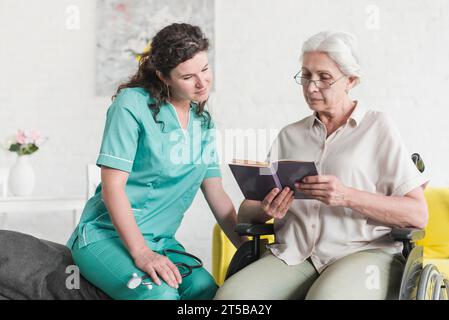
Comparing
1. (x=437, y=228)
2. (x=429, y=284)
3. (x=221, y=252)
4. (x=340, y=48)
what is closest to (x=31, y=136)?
(x=221, y=252)

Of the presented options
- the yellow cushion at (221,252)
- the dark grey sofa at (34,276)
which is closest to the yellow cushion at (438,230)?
the yellow cushion at (221,252)

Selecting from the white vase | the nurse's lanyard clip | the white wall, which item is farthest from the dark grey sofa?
the white wall

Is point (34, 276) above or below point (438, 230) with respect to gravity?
above

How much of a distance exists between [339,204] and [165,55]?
25.6 inches

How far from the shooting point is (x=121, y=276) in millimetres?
1792

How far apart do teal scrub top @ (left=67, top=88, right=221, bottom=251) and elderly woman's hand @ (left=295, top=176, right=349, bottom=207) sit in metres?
0.39

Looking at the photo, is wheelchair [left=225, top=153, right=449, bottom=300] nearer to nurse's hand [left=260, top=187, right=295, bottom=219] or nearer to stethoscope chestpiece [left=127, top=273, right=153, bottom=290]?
nurse's hand [left=260, top=187, right=295, bottom=219]

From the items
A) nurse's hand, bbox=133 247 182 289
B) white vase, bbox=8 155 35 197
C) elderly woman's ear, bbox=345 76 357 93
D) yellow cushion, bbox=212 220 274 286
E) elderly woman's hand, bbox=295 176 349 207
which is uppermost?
elderly woman's ear, bbox=345 76 357 93

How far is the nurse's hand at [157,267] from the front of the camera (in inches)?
69.7

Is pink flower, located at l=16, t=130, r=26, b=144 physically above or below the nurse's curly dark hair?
below

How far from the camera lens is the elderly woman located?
1.76 m

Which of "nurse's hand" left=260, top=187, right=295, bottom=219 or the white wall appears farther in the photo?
the white wall

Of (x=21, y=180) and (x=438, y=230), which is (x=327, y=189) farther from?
(x=21, y=180)

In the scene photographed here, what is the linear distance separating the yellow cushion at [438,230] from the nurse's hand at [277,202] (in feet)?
4.17
